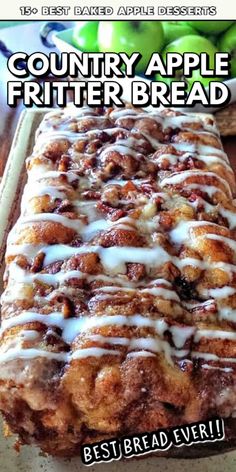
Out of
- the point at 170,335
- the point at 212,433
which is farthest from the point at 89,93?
the point at 212,433

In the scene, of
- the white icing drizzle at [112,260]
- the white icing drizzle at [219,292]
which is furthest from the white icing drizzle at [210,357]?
the white icing drizzle at [219,292]

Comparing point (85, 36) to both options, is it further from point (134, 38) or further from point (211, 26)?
point (211, 26)

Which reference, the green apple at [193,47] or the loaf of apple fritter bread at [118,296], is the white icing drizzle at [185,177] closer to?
the loaf of apple fritter bread at [118,296]

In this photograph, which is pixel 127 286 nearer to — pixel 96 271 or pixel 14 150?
pixel 96 271
